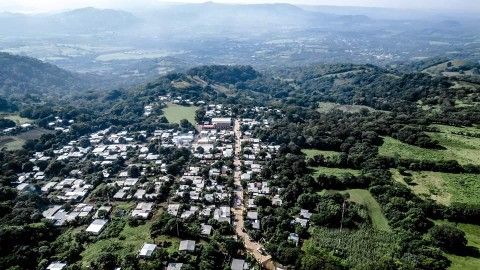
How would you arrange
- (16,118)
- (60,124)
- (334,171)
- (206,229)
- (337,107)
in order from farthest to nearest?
(337,107), (16,118), (60,124), (334,171), (206,229)

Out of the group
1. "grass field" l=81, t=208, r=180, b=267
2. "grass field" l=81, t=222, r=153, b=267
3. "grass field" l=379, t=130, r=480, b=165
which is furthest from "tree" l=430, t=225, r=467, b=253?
"grass field" l=81, t=222, r=153, b=267

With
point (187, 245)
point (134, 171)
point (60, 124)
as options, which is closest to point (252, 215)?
point (187, 245)

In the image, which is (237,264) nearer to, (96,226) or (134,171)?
(96,226)

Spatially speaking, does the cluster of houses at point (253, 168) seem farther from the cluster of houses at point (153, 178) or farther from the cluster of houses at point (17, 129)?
the cluster of houses at point (17, 129)

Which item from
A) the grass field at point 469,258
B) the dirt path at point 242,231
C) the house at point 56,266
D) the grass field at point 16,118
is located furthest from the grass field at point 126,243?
the grass field at point 16,118

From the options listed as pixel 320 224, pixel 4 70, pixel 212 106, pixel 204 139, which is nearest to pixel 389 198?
pixel 320 224

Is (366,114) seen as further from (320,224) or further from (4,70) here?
(4,70)

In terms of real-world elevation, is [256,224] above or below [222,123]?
below
